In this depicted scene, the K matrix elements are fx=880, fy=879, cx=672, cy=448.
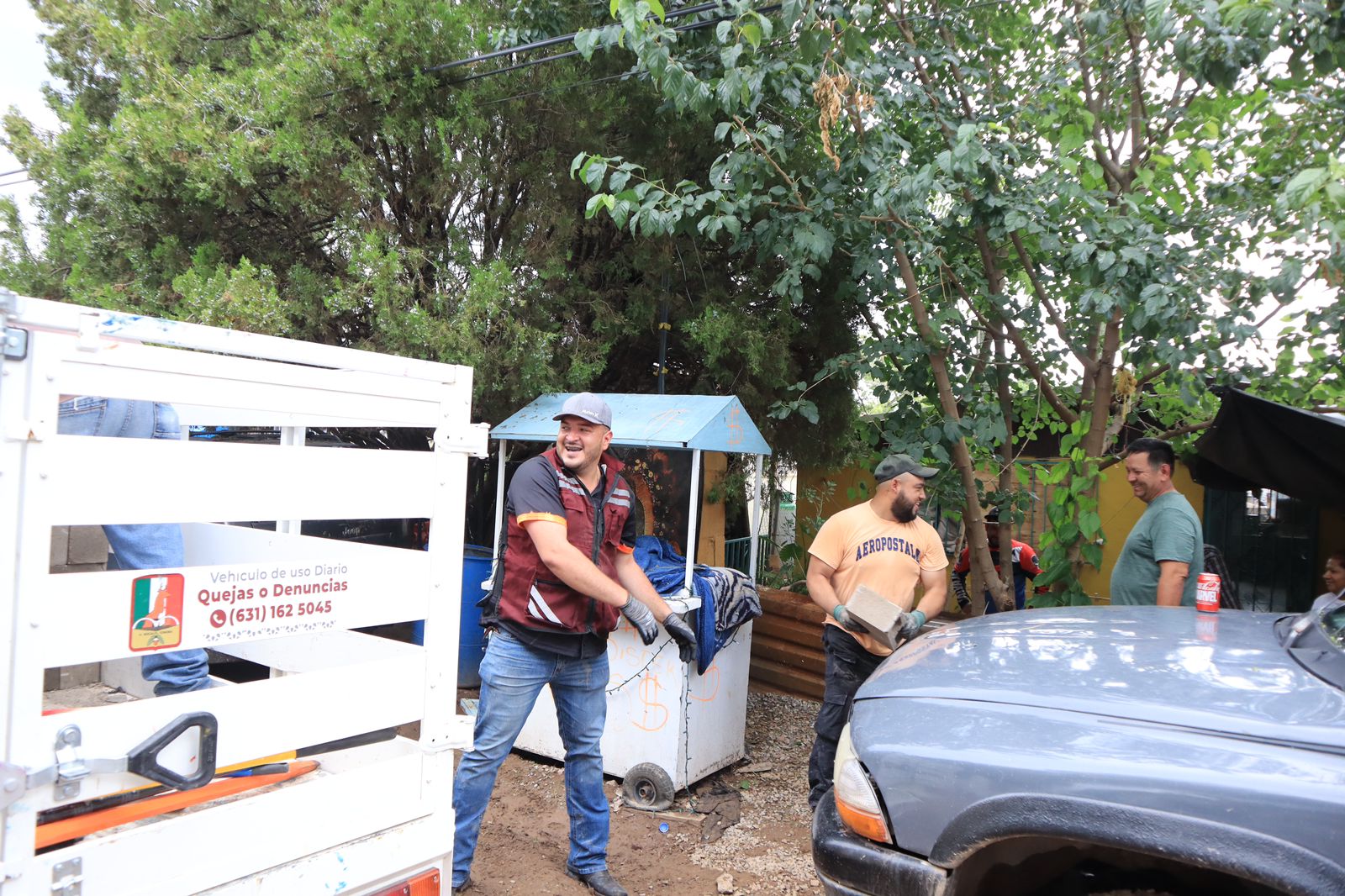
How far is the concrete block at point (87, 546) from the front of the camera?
345cm

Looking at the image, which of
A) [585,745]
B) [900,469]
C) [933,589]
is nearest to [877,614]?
[933,589]

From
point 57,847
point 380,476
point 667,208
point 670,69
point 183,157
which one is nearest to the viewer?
point 57,847

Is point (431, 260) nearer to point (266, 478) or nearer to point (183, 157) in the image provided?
point (183, 157)

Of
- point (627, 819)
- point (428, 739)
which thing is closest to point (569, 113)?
point (627, 819)

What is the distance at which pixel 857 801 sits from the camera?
2410 millimetres

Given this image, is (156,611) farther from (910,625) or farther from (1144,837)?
(910,625)

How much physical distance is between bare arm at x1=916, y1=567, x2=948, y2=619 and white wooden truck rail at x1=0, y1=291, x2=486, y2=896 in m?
2.95

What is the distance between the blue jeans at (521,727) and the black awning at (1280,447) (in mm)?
3646

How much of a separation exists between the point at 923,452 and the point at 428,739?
154 inches

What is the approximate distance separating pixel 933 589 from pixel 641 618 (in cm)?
182

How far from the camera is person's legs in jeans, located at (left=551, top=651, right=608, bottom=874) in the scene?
3670 millimetres

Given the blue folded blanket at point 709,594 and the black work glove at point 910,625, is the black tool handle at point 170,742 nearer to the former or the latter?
the blue folded blanket at point 709,594

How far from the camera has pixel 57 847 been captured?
1.86 meters

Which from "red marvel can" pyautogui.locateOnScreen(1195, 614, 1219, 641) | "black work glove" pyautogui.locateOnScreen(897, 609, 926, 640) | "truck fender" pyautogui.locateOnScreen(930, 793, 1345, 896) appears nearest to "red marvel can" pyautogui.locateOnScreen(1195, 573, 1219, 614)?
"red marvel can" pyautogui.locateOnScreen(1195, 614, 1219, 641)
